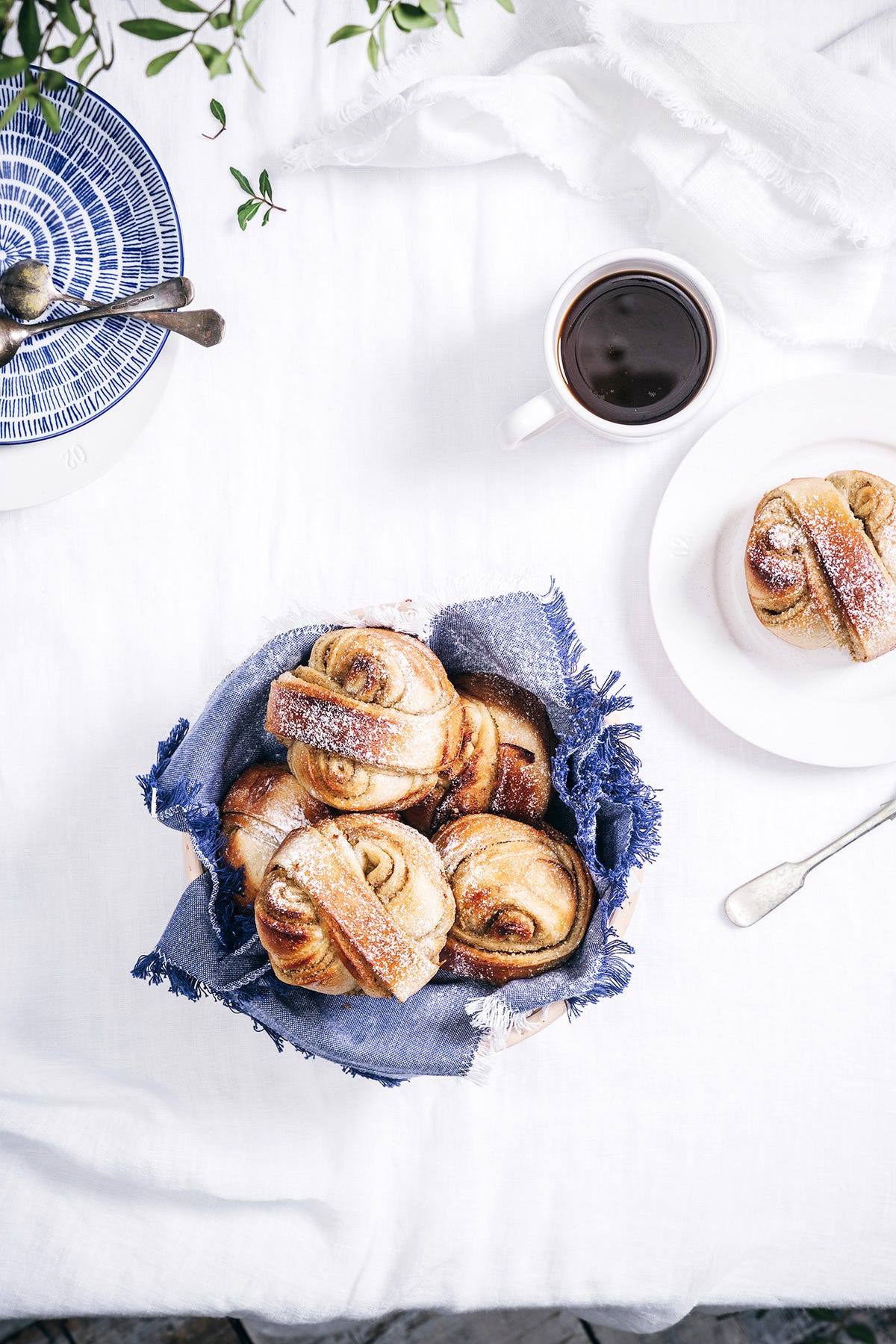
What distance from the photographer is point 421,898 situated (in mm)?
825

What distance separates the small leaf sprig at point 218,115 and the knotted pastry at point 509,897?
29.2 inches

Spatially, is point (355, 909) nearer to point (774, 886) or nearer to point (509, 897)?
point (509, 897)

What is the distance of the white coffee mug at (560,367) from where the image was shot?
38.2 inches

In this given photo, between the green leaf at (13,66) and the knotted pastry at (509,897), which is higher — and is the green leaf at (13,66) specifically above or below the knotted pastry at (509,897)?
above

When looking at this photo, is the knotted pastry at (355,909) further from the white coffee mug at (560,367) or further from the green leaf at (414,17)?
the green leaf at (414,17)

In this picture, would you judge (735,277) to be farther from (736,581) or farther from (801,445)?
(736,581)

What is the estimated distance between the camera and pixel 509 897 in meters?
0.86

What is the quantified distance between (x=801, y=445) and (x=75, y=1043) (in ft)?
3.33

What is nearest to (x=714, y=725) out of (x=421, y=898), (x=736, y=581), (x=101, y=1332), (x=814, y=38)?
(x=736, y=581)

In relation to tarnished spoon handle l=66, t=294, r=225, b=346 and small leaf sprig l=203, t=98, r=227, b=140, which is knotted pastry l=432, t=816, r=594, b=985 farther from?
small leaf sprig l=203, t=98, r=227, b=140

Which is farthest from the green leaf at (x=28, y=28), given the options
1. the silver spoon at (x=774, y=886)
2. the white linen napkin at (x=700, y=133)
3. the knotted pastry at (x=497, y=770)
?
the silver spoon at (x=774, y=886)

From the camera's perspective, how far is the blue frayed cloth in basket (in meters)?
0.88

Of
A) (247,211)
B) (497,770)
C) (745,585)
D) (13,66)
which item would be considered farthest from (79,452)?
(745,585)

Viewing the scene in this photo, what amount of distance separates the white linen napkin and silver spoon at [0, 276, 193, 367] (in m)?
0.20
